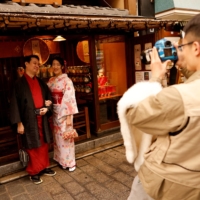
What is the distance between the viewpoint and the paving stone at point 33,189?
4.59m

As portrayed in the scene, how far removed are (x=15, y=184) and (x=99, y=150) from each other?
251 cm

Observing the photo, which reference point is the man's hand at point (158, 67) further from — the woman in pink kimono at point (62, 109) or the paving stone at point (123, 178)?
the woman in pink kimono at point (62, 109)

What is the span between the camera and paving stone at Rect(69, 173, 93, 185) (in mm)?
4880

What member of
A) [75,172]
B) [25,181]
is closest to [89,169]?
[75,172]

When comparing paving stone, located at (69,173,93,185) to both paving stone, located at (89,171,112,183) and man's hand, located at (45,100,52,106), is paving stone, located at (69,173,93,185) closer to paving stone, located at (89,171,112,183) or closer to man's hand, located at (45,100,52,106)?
paving stone, located at (89,171,112,183)

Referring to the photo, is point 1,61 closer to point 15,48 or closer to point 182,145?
point 15,48

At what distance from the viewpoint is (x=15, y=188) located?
4.79 m

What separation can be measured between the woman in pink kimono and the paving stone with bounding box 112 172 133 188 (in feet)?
3.72

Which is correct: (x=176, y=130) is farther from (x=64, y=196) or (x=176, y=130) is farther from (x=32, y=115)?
(x=32, y=115)

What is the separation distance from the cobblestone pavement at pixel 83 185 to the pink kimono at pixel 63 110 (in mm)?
382

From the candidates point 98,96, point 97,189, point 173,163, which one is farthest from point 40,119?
point 173,163

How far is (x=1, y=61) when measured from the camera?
6.79 metres

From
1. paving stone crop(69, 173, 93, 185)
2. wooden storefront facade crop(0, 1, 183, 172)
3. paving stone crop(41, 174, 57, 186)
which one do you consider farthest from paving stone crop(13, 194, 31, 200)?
→ wooden storefront facade crop(0, 1, 183, 172)

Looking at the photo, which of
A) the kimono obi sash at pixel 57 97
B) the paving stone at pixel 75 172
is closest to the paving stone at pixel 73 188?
the paving stone at pixel 75 172
